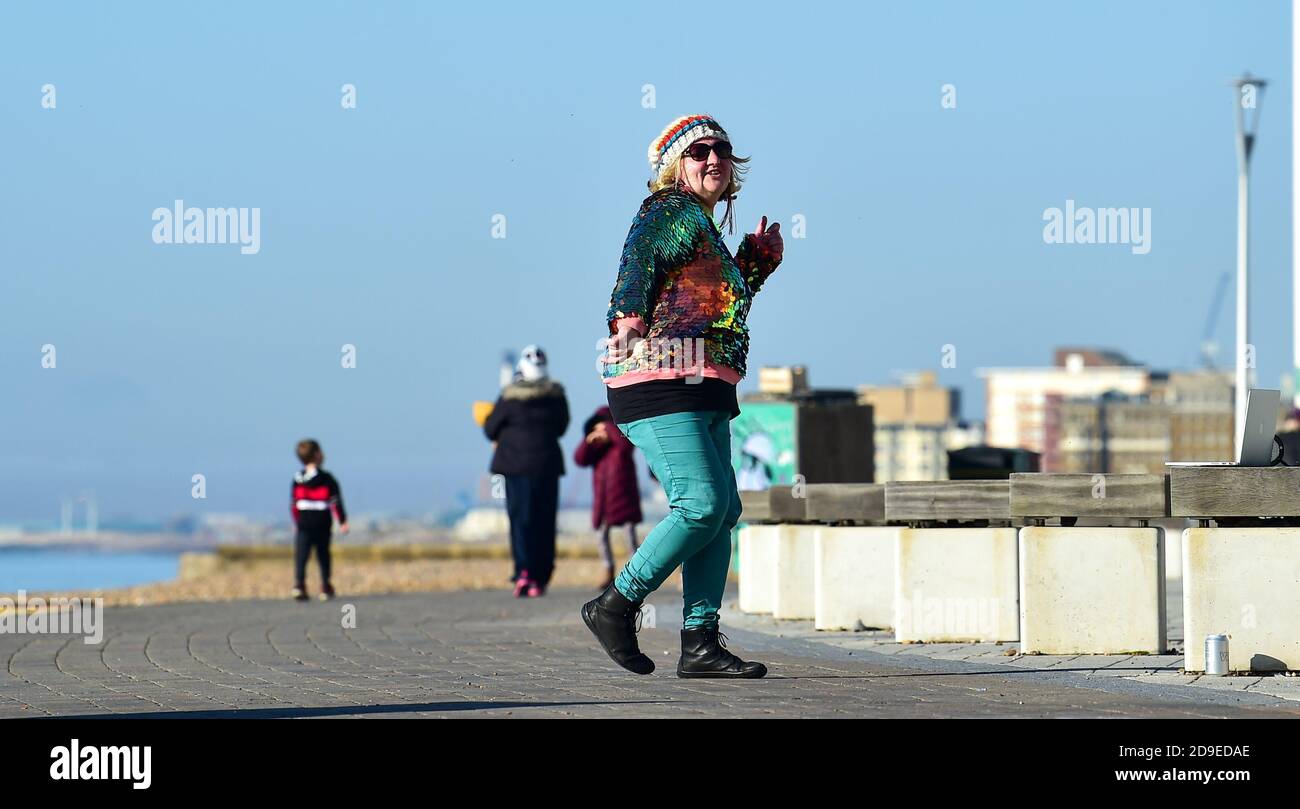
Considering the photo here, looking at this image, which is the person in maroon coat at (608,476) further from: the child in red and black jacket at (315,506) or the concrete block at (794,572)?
the concrete block at (794,572)

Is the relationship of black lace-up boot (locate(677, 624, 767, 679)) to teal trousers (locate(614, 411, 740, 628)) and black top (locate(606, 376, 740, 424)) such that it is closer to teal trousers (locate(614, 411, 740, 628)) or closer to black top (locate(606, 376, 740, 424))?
teal trousers (locate(614, 411, 740, 628))

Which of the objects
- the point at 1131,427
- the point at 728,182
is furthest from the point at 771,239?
the point at 1131,427

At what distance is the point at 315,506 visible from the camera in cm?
1867

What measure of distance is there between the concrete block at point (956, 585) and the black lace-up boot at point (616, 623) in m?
2.19

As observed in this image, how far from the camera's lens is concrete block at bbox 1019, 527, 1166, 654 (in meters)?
9.45

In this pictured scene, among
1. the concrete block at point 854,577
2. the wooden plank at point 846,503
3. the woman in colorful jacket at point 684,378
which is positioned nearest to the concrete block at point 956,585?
the wooden plank at point 846,503

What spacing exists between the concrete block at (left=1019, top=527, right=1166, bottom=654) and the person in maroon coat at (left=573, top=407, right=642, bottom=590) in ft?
31.4

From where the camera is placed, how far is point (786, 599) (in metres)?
12.9

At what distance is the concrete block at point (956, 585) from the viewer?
34.0 ft

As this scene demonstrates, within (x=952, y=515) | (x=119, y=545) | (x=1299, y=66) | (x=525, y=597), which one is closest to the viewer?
(x=952, y=515)

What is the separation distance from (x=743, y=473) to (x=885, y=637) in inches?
369

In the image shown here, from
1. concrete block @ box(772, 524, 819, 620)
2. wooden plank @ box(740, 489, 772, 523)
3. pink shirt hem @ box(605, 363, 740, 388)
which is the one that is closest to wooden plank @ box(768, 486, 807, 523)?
concrete block @ box(772, 524, 819, 620)
